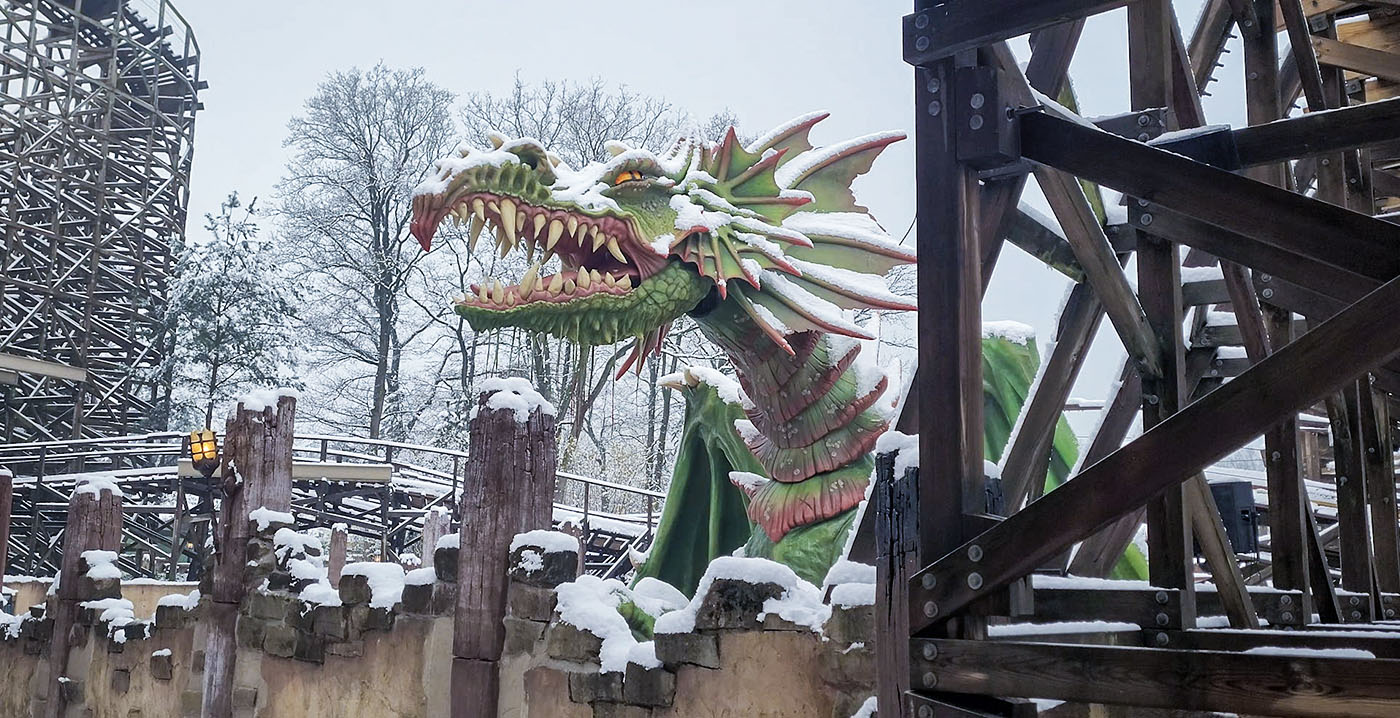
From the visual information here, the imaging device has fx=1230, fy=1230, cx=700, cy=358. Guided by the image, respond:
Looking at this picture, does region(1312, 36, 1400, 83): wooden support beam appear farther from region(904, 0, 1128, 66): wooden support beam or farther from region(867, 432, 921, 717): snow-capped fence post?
region(867, 432, 921, 717): snow-capped fence post

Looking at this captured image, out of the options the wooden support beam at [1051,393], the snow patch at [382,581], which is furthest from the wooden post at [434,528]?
the wooden support beam at [1051,393]

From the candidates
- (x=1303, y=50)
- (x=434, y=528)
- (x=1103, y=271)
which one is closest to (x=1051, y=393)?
(x=1103, y=271)

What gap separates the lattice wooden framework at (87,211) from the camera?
21.6 m

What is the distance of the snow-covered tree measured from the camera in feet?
68.3

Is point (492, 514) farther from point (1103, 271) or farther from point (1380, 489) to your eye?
point (1380, 489)

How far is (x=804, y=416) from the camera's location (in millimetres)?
5270

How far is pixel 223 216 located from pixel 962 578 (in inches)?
868

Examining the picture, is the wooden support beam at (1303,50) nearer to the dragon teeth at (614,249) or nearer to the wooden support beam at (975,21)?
the wooden support beam at (975,21)

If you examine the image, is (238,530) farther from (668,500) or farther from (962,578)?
(962,578)

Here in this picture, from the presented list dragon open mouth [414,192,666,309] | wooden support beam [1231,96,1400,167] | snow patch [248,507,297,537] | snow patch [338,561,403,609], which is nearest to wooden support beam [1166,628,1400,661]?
wooden support beam [1231,96,1400,167]

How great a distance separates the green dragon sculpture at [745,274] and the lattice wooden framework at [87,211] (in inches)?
715

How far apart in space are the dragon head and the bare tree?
17.7m

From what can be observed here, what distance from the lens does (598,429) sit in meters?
24.0

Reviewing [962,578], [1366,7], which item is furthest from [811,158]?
[962,578]
